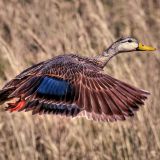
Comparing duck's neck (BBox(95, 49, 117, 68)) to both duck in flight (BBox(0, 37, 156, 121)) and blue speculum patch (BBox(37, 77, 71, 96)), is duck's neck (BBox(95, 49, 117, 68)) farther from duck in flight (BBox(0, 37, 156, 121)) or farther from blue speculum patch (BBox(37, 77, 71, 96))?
blue speculum patch (BBox(37, 77, 71, 96))

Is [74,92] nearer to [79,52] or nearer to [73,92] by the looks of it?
[73,92]

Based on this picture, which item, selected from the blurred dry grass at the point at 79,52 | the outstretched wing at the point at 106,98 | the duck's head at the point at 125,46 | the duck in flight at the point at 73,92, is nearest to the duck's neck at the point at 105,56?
the duck's head at the point at 125,46

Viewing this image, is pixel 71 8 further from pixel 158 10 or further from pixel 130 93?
pixel 130 93

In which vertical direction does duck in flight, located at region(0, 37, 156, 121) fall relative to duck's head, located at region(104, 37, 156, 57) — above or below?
below

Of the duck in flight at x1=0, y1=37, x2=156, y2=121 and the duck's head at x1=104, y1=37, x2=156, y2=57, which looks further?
the duck's head at x1=104, y1=37, x2=156, y2=57

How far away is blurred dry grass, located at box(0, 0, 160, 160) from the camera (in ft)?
23.1

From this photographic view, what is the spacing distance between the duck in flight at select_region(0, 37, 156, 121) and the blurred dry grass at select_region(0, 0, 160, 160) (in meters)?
0.52

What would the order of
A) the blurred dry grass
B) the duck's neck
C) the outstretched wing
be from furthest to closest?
the duck's neck
the blurred dry grass
the outstretched wing

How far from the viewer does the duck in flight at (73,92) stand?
5570 mm

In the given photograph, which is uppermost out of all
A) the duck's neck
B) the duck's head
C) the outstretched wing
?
the duck's head

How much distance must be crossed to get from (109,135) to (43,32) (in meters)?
1.72

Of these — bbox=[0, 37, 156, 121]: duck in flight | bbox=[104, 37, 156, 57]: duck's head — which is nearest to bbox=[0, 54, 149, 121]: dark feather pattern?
bbox=[0, 37, 156, 121]: duck in flight

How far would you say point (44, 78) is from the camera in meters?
6.16

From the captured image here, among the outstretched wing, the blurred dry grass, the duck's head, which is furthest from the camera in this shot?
the duck's head
